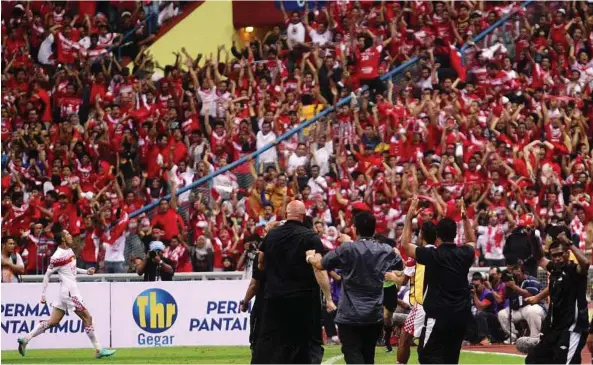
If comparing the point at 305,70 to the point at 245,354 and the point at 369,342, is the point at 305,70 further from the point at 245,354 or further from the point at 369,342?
the point at 369,342

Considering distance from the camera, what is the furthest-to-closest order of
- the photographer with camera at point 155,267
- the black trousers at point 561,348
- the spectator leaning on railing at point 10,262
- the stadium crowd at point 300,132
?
1. the stadium crowd at point 300,132
2. the spectator leaning on railing at point 10,262
3. the photographer with camera at point 155,267
4. the black trousers at point 561,348

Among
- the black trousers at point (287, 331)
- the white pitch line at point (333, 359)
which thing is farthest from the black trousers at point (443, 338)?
the white pitch line at point (333, 359)

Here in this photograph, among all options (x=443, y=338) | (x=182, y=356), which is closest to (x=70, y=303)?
(x=182, y=356)

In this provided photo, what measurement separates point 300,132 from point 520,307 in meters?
8.25

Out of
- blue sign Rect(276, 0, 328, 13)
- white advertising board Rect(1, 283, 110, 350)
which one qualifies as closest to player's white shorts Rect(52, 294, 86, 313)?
white advertising board Rect(1, 283, 110, 350)

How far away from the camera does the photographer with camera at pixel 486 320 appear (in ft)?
78.3

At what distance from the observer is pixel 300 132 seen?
1188 inches

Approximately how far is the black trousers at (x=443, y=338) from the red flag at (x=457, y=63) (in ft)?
58.2

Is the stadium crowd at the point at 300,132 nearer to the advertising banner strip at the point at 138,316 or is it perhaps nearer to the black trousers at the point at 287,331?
the advertising banner strip at the point at 138,316

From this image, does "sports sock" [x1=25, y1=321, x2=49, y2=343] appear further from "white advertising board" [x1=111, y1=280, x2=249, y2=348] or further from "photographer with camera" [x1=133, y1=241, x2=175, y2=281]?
"photographer with camera" [x1=133, y1=241, x2=175, y2=281]

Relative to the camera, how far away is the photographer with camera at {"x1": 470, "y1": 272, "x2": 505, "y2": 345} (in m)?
23.9

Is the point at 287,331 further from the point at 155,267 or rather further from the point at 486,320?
the point at 155,267

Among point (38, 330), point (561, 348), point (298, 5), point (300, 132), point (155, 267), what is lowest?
point (38, 330)

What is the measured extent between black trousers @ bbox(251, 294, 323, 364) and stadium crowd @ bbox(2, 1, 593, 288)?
31.2 ft
